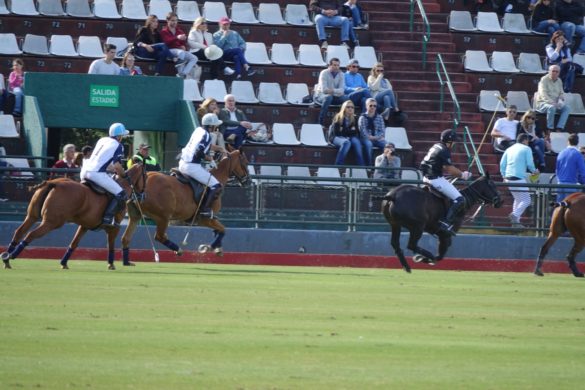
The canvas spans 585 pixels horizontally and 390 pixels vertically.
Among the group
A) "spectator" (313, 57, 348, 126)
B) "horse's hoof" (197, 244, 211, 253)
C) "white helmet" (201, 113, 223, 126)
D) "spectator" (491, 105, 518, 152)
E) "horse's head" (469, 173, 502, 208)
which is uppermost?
"spectator" (313, 57, 348, 126)

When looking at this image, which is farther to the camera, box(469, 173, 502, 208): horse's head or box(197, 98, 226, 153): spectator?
box(469, 173, 502, 208): horse's head

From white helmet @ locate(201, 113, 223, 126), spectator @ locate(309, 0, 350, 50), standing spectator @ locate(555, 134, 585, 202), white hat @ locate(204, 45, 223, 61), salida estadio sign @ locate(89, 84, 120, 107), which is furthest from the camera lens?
spectator @ locate(309, 0, 350, 50)

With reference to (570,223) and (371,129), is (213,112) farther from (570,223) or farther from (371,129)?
(570,223)

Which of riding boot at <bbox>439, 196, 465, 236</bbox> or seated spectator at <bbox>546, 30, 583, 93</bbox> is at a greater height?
seated spectator at <bbox>546, 30, 583, 93</bbox>

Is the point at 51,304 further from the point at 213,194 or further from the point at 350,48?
the point at 350,48

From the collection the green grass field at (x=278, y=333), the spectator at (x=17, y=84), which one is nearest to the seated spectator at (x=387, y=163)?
the spectator at (x=17, y=84)

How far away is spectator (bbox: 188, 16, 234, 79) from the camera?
97.3 feet

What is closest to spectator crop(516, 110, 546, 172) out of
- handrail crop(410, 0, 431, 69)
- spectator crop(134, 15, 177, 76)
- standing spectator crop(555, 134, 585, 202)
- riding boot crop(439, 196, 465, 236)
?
standing spectator crop(555, 134, 585, 202)

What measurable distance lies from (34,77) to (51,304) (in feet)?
47.1

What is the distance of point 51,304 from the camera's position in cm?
1402

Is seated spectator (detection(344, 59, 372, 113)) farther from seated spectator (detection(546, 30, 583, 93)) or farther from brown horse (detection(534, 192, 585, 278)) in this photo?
brown horse (detection(534, 192, 585, 278))

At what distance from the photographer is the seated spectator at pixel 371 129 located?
28.6 m

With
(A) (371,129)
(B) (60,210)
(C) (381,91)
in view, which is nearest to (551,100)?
(C) (381,91)

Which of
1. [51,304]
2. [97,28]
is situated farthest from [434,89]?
→ [51,304]
